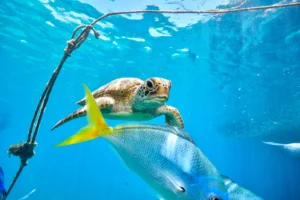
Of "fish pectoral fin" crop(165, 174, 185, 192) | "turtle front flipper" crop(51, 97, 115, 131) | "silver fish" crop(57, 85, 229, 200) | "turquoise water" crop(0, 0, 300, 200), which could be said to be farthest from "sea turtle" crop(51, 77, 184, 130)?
"turquoise water" crop(0, 0, 300, 200)

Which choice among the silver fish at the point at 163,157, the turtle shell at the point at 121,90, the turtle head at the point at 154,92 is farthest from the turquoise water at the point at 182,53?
the silver fish at the point at 163,157

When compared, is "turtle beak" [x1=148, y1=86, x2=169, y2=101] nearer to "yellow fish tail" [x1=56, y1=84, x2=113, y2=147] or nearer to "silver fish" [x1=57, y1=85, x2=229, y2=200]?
"silver fish" [x1=57, y1=85, x2=229, y2=200]

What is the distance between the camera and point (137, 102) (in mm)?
2732

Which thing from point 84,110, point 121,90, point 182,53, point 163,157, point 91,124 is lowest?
point 163,157

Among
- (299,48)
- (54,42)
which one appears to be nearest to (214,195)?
(299,48)

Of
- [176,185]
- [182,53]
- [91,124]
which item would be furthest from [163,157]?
[182,53]

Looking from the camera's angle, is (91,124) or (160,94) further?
(160,94)

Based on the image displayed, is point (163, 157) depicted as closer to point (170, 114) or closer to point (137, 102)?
point (137, 102)

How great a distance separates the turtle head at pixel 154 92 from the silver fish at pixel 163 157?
142cm

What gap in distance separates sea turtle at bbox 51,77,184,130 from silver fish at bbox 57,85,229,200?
1459mm

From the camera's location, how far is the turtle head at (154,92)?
2.51 m

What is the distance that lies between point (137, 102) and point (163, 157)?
5.84 feet

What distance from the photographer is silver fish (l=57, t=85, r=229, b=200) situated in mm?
910

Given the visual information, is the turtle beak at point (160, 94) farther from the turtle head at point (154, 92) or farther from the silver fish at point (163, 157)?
the silver fish at point (163, 157)
